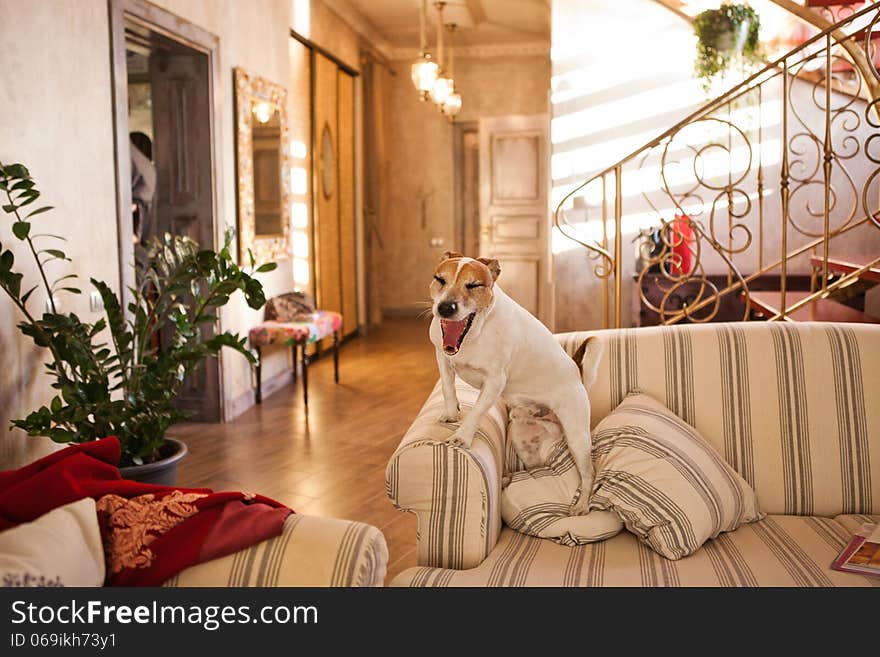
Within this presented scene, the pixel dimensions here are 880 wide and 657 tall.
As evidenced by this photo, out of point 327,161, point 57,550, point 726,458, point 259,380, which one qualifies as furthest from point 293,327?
point 57,550

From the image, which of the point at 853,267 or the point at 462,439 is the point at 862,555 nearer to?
the point at 462,439

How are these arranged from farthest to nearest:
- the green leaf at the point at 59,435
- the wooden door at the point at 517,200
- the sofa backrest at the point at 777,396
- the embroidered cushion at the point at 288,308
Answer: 1. the wooden door at the point at 517,200
2. the embroidered cushion at the point at 288,308
3. the green leaf at the point at 59,435
4. the sofa backrest at the point at 777,396

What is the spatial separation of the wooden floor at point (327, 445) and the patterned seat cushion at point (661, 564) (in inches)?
45.1

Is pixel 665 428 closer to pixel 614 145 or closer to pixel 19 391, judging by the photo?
pixel 19 391

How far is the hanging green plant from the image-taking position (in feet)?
19.0

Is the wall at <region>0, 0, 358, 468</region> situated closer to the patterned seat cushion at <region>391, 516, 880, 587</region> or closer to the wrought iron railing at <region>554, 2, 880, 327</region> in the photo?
the patterned seat cushion at <region>391, 516, 880, 587</region>

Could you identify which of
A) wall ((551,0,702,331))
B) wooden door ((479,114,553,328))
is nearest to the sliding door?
wooden door ((479,114,553,328))

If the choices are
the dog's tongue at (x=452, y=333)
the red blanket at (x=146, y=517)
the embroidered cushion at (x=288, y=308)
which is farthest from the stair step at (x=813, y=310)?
the red blanket at (x=146, y=517)

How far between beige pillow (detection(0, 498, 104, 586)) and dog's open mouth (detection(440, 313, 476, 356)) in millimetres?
879

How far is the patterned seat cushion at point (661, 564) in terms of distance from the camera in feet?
5.91

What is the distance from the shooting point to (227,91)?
17.9ft

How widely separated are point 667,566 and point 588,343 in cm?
66

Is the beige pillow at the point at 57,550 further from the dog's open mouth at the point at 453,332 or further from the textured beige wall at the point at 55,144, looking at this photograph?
the textured beige wall at the point at 55,144

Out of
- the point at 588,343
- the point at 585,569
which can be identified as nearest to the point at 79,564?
the point at 585,569
